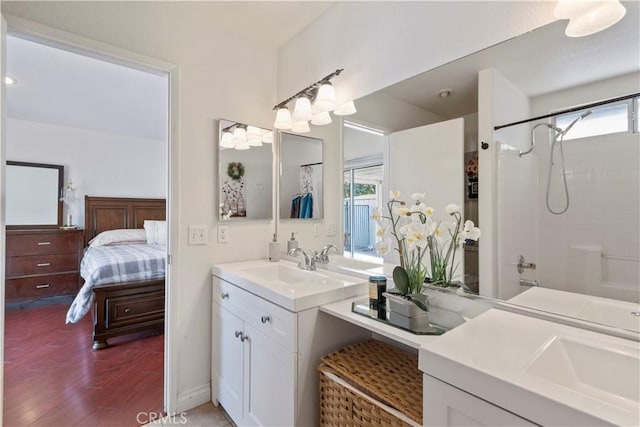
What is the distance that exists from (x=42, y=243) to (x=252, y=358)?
12.8ft

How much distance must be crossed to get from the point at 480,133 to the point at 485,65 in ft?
0.94

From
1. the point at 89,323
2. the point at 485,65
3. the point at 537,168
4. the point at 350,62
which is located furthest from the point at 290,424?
the point at 89,323

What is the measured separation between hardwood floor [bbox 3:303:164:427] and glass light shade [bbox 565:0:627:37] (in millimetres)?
2803

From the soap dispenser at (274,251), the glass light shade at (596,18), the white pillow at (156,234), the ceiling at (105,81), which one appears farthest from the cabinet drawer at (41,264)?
the glass light shade at (596,18)

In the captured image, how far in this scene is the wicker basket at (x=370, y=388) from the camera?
1.00 meters

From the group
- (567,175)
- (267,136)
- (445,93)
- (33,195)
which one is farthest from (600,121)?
(33,195)

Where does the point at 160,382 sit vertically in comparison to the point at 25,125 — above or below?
below

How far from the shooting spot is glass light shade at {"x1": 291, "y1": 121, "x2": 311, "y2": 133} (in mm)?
2058

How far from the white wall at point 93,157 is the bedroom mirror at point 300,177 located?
299cm

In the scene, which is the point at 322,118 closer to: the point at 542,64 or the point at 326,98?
the point at 326,98

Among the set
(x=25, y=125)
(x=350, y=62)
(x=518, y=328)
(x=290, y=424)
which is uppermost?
(x=25, y=125)

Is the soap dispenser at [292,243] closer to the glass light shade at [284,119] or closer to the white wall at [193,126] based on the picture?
the white wall at [193,126]

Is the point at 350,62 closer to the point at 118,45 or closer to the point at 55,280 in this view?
the point at 118,45

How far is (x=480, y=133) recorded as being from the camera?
4.11 feet
